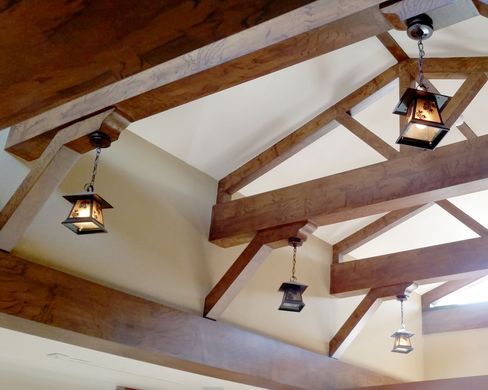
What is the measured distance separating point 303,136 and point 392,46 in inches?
39.8

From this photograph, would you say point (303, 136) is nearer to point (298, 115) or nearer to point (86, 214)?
point (298, 115)

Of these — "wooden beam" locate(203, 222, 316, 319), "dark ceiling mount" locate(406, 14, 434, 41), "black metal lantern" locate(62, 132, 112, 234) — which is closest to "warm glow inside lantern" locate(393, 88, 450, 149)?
"dark ceiling mount" locate(406, 14, 434, 41)

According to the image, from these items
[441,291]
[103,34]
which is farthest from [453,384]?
[103,34]

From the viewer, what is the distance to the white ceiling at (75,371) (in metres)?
4.32

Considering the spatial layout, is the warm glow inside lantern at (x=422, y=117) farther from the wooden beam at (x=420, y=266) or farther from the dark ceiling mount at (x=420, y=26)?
the wooden beam at (x=420, y=266)

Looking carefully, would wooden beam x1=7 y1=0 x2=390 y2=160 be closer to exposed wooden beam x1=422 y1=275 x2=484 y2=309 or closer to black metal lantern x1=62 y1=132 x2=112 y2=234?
black metal lantern x1=62 y1=132 x2=112 y2=234

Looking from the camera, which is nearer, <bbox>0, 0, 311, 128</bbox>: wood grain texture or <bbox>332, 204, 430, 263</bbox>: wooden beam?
<bbox>0, 0, 311, 128</bbox>: wood grain texture

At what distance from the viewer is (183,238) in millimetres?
4492

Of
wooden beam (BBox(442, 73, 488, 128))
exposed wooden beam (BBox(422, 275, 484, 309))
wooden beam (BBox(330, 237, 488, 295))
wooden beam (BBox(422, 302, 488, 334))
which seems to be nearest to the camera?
wooden beam (BBox(442, 73, 488, 128))

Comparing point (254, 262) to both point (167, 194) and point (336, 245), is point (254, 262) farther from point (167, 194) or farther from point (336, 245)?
point (336, 245)

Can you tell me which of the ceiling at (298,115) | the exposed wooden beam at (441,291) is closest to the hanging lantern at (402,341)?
the ceiling at (298,115)

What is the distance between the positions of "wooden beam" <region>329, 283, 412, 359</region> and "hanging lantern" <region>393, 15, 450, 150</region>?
3.02 m

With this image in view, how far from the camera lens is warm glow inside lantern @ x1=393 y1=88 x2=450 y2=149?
244cm

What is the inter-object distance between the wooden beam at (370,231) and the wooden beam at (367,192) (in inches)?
65.0
